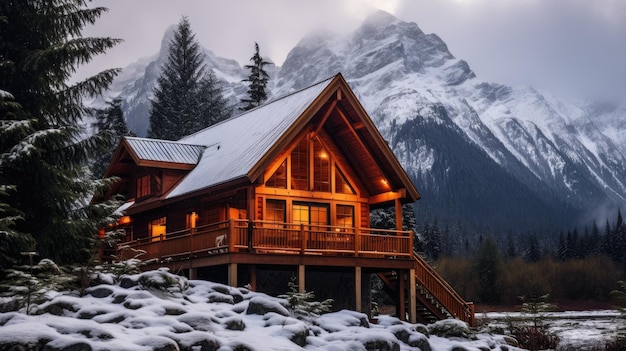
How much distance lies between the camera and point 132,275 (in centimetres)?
2088

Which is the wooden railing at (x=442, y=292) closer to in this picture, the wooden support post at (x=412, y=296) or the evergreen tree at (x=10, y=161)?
the wooden support post at (x=412, y=296)

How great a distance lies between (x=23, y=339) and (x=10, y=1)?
408 inches

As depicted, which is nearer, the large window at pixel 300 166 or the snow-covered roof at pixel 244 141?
the snow-covered roof at pixel 244 141

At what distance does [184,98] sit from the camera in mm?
70688

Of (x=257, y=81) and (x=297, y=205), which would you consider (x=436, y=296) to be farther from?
(x=257, y=81)

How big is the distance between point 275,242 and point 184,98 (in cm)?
4600

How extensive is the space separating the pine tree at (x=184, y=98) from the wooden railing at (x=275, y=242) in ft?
123

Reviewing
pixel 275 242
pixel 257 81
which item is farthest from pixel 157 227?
pixel 257 81

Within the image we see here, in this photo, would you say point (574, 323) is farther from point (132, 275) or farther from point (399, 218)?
point (132, 275)

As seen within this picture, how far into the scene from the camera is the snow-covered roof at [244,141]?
1101 inches

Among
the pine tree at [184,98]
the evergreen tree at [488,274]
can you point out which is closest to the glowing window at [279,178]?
the pine tree at [184,98]

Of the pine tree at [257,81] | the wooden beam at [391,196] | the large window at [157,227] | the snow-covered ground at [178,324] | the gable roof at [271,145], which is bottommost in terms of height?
the snow-covered ground at [178,324]

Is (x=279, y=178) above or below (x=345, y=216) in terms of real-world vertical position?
above

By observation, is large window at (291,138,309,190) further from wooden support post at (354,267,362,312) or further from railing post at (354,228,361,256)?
wooden support post at (354,267,362,312)
